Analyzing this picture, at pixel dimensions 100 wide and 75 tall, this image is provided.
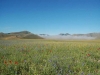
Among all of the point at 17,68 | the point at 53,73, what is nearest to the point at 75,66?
the point at 53,73

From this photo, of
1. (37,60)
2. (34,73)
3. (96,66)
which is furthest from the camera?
(37,60)

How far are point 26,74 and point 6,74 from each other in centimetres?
78

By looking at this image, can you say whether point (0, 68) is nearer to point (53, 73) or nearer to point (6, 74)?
point (6, 74)

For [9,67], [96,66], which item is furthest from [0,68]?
[96,66]

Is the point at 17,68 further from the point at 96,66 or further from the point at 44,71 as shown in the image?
the point at 96,66

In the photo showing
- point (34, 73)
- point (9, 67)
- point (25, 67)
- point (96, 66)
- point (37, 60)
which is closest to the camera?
point (34, 73)

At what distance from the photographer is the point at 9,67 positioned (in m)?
4.45

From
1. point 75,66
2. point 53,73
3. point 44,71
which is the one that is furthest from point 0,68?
point 75,66

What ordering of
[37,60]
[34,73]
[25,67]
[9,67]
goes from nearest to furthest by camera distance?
[34,73], [9,67], [25,67], [37,60]

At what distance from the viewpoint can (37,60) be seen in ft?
18.3

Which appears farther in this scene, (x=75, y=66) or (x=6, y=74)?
(x=75, y=66)

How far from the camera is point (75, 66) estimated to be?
16.6 ft

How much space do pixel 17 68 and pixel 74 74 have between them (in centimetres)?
238

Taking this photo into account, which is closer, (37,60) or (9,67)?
(9,67)
